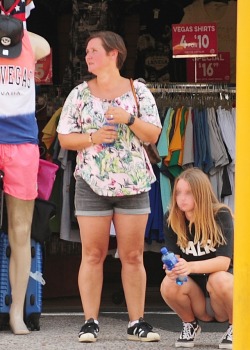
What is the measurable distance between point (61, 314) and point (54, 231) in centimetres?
96

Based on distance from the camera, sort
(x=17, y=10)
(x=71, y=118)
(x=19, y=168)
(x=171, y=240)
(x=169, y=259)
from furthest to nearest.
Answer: (x=17, y=10) → (x=19, y=168) → (x=71, y=118) → (x=171, y=240) → (x=169, y=259)

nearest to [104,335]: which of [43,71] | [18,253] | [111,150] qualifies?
[18,253]

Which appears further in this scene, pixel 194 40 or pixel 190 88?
pixel 194 40

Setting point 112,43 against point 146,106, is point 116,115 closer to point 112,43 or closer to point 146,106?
point 146,106

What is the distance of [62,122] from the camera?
6.47 meters

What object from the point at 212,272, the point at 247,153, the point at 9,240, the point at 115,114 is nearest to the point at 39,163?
the point at 9,240

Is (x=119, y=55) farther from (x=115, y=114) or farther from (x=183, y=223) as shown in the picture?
(x=183, y=223)

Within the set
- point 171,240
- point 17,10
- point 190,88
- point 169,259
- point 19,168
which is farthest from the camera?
point 190,88

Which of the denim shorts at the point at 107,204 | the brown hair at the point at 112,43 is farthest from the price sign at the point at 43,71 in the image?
the denim shorts at the point at 107,204

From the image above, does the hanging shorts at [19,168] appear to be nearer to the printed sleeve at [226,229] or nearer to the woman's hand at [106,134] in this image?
the woman's hand at [106,134]

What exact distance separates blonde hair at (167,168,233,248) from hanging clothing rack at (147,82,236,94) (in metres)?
2.25

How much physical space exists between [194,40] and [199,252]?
9.54 ft

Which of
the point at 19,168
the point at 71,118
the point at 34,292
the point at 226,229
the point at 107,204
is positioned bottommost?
the point at 34,292

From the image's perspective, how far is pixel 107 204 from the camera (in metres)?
6.35
